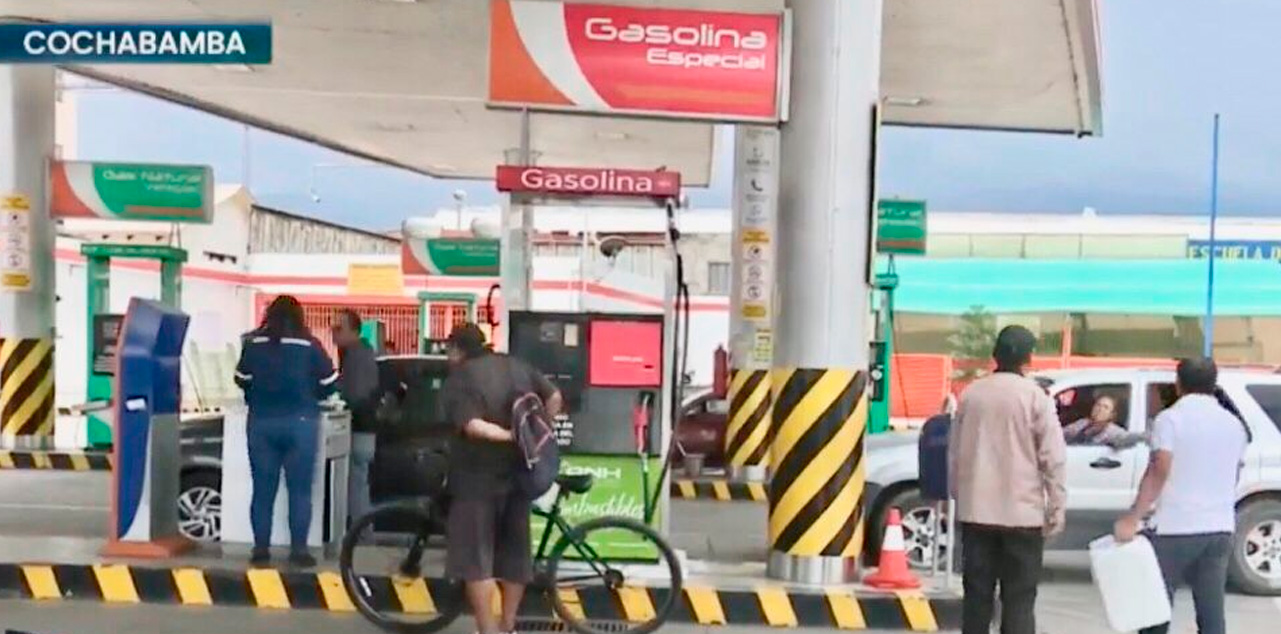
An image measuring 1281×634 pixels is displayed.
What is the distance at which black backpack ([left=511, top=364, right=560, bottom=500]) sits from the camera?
7117 millimetres

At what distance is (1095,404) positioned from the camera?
10656mm

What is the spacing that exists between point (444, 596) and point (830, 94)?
392cm

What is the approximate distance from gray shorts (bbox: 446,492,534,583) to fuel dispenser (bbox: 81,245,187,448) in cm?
1132

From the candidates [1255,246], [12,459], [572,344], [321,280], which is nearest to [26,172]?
[12,459]

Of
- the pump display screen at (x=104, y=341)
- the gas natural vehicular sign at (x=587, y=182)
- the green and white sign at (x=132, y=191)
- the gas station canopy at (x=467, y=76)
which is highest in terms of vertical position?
the gas station canopy at (x=467, y=76)

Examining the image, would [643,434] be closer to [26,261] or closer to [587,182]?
[587,182]

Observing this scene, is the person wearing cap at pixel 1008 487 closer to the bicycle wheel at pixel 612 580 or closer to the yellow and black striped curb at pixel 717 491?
the bicycle wheel at pixel 612 580

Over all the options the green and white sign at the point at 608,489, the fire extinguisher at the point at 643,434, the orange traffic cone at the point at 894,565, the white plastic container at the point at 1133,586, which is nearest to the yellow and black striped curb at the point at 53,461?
the green and white sign at the point at 608,489

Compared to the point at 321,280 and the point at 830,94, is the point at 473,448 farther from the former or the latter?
the point at 321,280

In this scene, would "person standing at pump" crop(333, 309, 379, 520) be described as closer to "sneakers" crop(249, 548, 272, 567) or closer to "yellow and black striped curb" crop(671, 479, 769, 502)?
"sneakers" crop(249, 548, 272, 567)

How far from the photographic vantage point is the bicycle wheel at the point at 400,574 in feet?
26.9

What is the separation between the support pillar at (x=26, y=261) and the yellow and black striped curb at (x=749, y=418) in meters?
8.09

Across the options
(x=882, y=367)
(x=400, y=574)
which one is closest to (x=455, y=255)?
(x=882, y=367)

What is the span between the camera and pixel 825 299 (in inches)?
353
